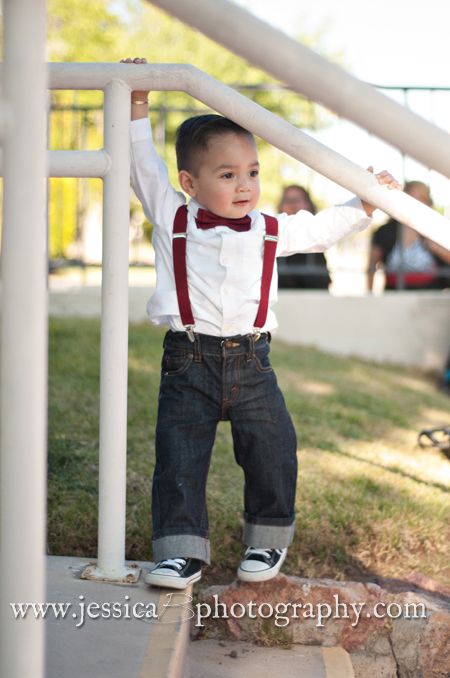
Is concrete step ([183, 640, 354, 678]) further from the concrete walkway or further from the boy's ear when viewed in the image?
the boy's ear

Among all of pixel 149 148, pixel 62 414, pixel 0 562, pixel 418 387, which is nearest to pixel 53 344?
pixel 62 414

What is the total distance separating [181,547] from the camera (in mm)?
2250

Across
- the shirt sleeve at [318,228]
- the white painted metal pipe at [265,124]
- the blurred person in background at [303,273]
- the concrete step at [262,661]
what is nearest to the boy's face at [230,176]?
the shirt sleeve at [318,228]

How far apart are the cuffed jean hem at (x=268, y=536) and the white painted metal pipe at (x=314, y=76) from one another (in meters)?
1.32

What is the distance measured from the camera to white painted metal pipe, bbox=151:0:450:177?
1199 millimetres

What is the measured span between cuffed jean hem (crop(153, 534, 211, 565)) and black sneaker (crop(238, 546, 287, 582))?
115mm

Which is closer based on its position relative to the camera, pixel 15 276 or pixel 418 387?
pixel 15 276

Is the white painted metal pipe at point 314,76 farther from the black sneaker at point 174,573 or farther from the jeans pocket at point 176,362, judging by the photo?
the black sneaker at point 174,573

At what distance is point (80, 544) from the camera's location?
2.52 meters

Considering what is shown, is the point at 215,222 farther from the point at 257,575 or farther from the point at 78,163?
the point at 257,575

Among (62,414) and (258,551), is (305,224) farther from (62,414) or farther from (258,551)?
(62,414)

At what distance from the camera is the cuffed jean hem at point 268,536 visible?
239 centimetres

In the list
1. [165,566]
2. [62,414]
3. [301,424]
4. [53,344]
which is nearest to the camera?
[165,566]

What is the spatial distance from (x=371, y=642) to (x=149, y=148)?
53.2 inches
